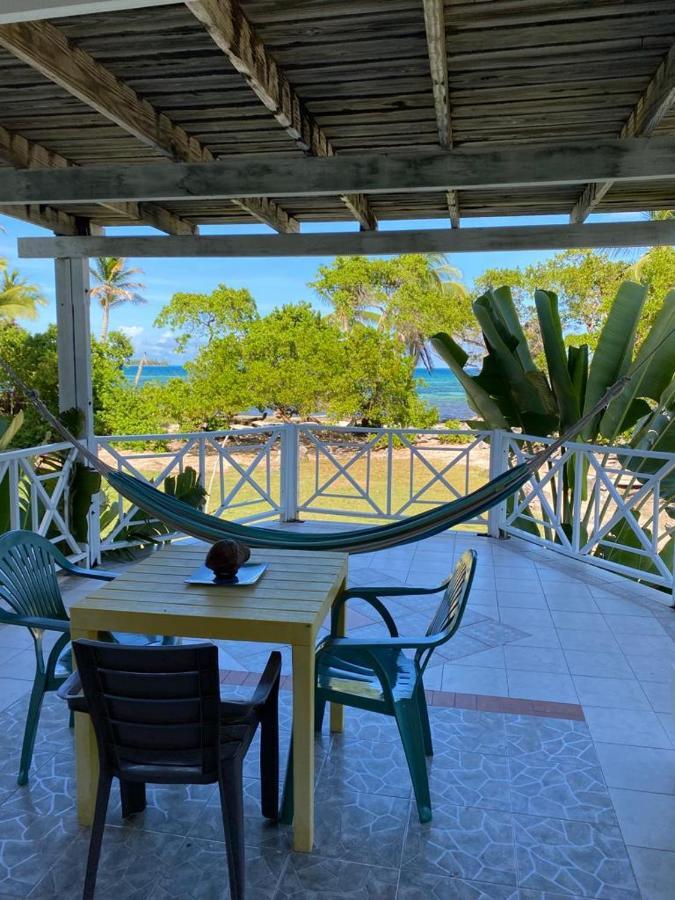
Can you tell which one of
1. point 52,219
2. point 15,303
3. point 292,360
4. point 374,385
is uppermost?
point 15,303

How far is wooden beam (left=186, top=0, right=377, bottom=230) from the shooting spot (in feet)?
6.68

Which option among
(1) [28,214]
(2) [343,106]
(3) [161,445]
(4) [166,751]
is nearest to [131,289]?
(3) [161,445]

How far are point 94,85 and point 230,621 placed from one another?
2.14 m

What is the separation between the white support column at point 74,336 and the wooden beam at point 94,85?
1.72 meters

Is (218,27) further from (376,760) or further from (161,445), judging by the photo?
(161,445)

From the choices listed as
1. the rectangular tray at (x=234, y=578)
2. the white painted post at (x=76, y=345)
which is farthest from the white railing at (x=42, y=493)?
the rectangular tray at (x=234, y=578)

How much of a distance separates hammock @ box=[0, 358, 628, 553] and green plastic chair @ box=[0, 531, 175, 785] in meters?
0.81

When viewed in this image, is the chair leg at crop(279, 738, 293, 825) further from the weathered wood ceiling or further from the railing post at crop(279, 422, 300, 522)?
the railing post at crop(279, 422, 300, 522)

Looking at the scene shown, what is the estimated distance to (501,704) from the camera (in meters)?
2.77

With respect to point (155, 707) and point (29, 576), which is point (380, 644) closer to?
point (155, 707)

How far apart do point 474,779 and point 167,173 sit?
310 cm

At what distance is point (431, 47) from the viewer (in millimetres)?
2143

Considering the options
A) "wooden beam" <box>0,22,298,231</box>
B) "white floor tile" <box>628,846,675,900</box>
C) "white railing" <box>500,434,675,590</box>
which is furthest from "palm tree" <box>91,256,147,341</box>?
"white floor tile" <box>628,846,675,900</box>

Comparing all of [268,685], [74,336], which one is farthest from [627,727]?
[74,336]
